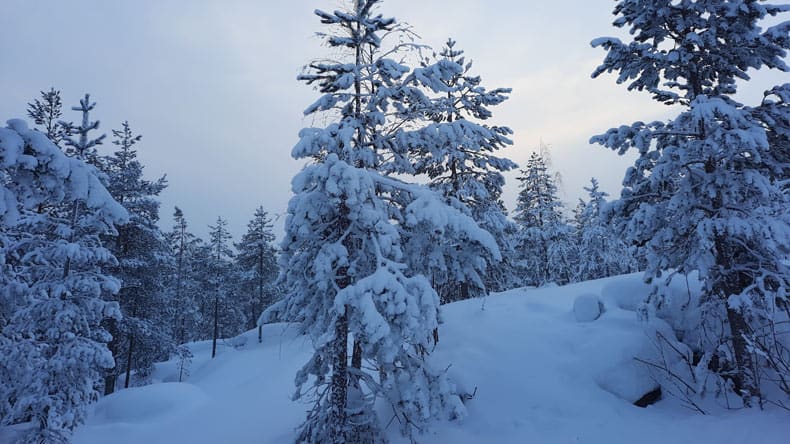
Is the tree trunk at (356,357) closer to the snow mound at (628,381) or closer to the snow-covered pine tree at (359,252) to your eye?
the snow-covered pine tree at (359,252)

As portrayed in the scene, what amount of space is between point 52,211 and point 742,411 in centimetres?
2187

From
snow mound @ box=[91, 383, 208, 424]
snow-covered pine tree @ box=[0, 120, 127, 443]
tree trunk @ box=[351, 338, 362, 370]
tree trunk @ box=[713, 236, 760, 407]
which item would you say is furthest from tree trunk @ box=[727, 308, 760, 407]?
snow mound @ box=[91, 383, 208, 424]

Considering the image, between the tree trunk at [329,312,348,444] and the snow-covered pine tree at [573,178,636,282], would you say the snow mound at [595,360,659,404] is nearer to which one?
the tree trunk at [329,312,348,444]

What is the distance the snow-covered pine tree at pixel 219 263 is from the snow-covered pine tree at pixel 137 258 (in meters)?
12.1

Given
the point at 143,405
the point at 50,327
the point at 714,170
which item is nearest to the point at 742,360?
the point at 714,170

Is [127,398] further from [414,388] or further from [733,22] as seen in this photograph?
[733,22]

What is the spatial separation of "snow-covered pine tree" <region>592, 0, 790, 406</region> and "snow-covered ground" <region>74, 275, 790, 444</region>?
127 cm

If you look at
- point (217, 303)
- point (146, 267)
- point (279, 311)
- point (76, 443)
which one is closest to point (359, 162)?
point (279, 311)

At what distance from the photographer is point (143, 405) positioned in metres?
15.5

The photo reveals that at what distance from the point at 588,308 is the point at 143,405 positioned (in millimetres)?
16630

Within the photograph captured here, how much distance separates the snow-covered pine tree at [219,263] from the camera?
33469 millimetres

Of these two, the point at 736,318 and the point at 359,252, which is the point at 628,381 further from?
the point at 359,252

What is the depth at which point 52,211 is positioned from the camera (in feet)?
51.2

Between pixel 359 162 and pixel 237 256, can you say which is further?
pixel 237 256
